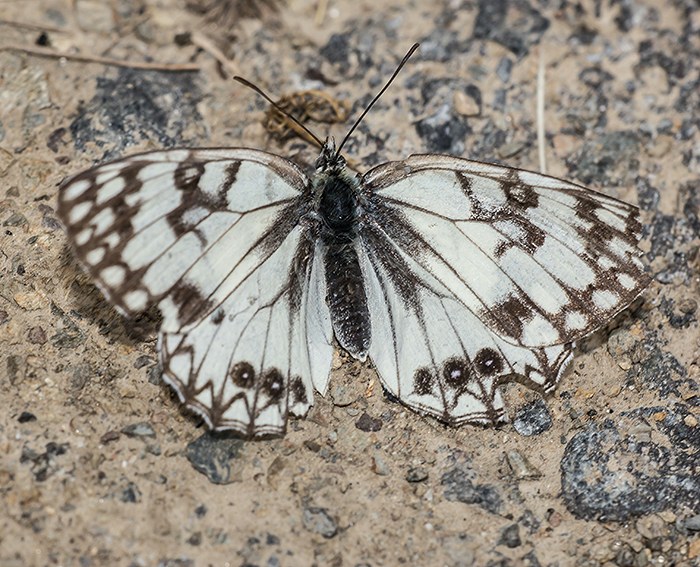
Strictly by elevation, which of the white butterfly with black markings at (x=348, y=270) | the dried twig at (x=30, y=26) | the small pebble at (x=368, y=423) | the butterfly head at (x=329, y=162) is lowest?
the small pebble at (x=368, y=423)

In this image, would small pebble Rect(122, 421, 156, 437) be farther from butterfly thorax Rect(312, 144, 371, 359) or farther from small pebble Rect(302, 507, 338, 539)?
butterfly thorax Rect(312, 144, 371, 359)

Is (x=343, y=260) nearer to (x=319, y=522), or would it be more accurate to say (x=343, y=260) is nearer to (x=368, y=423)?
(x=368, y=423)

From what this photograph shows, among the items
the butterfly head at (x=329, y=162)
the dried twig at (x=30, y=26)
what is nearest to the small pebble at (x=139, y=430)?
the butterfly head at (x=329, y=162)

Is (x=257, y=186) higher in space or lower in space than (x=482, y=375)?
higher

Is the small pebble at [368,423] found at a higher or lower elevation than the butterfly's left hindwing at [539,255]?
lower

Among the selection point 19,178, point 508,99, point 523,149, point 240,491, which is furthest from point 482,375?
point 19,178

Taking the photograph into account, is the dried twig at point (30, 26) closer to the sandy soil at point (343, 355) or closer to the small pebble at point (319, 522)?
the sandy soil at point (343, 355)

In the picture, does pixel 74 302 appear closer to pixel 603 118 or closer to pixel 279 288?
pixel 279 288
